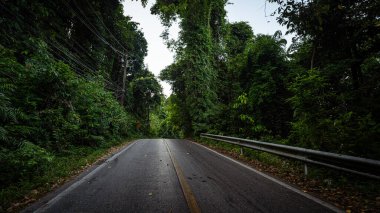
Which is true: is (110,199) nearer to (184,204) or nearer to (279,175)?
(184,204)

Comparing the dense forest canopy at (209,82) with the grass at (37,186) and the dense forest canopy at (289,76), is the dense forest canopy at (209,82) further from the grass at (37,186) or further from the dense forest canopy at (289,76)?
the grass at (37,186)

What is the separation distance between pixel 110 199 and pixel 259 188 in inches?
122

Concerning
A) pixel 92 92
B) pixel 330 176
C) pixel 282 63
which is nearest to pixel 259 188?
pixel 330 176

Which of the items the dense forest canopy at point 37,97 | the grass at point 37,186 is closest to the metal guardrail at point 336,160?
the grass at point 37,186

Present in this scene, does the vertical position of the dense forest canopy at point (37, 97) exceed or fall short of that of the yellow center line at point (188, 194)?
it exceeds it

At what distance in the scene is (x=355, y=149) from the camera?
6074 millimetres

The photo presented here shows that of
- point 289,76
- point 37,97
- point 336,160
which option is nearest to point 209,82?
point 289,76

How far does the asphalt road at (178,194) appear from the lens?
154 inches

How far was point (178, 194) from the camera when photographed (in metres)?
4.63

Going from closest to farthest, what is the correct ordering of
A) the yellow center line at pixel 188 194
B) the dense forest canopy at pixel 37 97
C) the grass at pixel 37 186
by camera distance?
the yellow center line at pixel 188 194 < the grass at pixel 37 186 < the dense forest canopy at pixel 37 97

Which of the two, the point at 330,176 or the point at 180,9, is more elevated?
the point at 180,9

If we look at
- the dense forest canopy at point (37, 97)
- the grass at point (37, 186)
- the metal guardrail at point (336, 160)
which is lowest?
the grass at point (37, 186)

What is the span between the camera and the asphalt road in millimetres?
3921

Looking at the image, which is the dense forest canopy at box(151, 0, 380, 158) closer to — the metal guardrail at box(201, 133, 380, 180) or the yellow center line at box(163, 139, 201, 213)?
the metal guardrail at box(201, 133, 380, 180)
